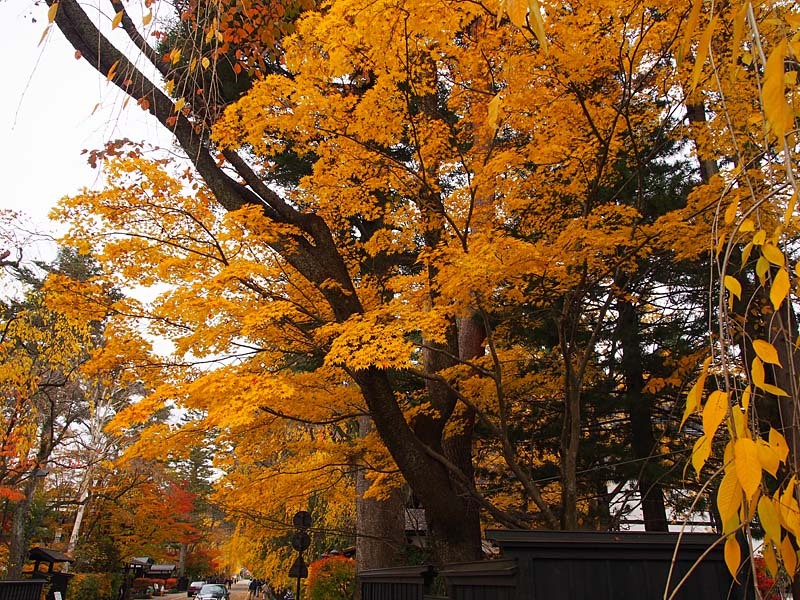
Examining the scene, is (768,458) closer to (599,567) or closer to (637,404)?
(599,567)

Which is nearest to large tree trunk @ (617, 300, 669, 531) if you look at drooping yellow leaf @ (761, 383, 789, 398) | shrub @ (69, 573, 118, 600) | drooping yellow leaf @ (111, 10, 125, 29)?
drooping yellow leaf @ (111, 10, 125, 29)

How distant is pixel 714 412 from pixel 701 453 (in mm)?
100

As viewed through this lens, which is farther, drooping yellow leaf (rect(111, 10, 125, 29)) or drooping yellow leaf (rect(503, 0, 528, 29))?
drooping yellow leaf (rect(111, 10, 125, 29))

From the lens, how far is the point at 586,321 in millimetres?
9055

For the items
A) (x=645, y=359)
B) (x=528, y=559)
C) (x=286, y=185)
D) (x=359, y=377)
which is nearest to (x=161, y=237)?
(x=359, y=377)

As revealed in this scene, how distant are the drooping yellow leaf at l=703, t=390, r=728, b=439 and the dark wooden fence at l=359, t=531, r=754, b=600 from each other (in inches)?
98.8

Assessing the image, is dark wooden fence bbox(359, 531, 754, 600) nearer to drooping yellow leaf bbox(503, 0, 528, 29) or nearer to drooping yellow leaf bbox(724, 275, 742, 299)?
drooping yellow leaf bbox(724, 275, 742, 299)

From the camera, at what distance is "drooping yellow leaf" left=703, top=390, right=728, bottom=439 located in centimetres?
94

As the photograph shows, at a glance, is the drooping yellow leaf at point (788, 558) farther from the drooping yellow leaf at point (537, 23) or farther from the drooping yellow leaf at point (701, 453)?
the drooping yellow leaf at point (537, 23)

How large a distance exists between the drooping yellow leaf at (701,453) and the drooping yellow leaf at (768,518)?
0.33 ft

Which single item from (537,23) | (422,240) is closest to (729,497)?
(537,23)

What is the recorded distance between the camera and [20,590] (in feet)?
25.9

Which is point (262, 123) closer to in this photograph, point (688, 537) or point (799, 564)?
point (688, 537)

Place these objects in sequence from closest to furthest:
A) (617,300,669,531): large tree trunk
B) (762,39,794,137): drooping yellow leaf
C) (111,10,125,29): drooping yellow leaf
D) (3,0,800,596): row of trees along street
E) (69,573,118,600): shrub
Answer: (762,39,794,137): drooping yellow leaf → (111,10,125,29): drooping yellow leaf → (3,0,800,596): row of trees along street → (617,300,669,531): large tree trunk → (69,573,118,600): shrub
